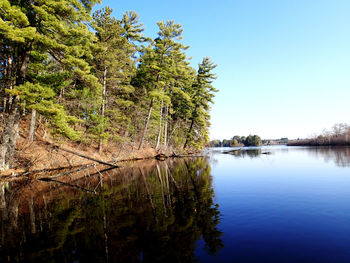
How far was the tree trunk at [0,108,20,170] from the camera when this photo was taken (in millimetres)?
11234

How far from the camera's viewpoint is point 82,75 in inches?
526

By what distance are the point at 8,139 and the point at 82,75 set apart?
641 centimetres

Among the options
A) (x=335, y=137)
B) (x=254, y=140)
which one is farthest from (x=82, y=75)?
(x=254, y=140)

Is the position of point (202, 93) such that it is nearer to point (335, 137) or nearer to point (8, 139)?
point (8, 139)

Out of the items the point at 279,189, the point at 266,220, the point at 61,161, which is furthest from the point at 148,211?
the point at 61,161

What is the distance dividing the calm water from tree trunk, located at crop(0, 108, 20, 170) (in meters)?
3.09

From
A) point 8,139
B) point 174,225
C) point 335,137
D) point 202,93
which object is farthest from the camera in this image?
point 335,137

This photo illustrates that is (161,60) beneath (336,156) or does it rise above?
above

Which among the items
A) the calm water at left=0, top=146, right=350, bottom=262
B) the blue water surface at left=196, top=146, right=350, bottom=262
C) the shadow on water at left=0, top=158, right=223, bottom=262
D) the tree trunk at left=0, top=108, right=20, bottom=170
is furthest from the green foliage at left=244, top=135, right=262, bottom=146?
the tree trunk at left=0, top=108, right=20, bottom=170

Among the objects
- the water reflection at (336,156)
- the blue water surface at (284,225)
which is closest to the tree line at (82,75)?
the blue water surface at (284,225)

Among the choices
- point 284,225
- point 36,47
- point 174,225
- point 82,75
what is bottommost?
point 284,225

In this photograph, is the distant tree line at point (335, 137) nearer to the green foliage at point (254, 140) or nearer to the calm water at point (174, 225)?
the green foliage at point (254, 140)

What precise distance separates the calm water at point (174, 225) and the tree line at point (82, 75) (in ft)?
18.1

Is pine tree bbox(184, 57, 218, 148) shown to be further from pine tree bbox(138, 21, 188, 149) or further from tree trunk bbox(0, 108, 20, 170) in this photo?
tree trunk bbox(0, 108, 20, 170)
